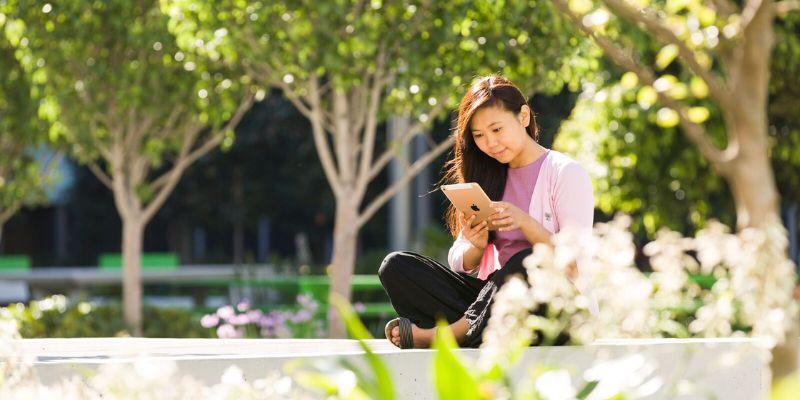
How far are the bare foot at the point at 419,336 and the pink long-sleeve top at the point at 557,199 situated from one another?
358 mm

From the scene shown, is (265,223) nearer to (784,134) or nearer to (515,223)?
(784,134)

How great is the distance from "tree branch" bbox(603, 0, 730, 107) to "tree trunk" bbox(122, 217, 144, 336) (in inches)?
383

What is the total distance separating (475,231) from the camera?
194 inches

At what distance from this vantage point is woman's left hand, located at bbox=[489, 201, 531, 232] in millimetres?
4676

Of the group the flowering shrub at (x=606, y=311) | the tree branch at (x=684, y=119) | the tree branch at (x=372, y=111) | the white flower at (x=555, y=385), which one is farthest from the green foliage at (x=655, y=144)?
the white flower at (x=555, y=385)

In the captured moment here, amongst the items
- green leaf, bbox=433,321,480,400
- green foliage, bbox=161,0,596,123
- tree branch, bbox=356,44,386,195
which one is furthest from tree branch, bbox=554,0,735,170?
A: tree branch, bbox=356,44,386,195

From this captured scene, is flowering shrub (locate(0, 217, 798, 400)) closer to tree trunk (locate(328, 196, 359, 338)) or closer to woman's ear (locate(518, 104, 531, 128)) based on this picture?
woman's ear (locate(518, 104, 531, 128))

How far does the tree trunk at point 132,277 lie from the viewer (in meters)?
12.7

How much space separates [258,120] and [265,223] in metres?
5.28

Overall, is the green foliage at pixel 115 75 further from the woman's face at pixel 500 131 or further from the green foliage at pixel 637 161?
the woman's face at pixel 500 131

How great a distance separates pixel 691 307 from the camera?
34.6ft

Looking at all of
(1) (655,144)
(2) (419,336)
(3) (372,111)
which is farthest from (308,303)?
(2) (419,336)

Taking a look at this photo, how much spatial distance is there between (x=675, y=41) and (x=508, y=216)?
140 cm

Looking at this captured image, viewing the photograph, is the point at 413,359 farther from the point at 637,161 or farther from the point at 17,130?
the point at 17,130
